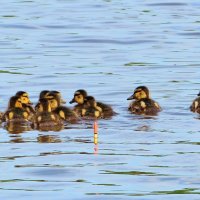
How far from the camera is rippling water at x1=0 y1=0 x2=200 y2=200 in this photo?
35.4 ft

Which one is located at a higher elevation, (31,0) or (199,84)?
(31,0)

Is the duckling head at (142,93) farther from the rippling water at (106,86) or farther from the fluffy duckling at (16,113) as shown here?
the fluffy duckling at (16,113)

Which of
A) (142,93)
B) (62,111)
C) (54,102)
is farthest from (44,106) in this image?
(142,93)

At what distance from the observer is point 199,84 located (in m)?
16.6

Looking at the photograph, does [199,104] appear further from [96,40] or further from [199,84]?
[96,40]

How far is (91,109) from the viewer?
14258mm

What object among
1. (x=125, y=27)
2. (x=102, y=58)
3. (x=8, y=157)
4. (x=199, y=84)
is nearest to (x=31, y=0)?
(x=125, y=27)

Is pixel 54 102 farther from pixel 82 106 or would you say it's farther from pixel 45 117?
pixel 45 117

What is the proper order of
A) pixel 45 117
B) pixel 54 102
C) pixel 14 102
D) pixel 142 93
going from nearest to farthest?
pixel 45 117
pixel 14 102
pixel 54 102
pixel 142 93

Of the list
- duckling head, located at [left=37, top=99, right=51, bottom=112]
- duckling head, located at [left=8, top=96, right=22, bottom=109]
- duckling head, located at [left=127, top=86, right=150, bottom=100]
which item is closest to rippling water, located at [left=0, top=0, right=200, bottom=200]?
duckling head, located at [left=127, top=86, right=150, bottom=100]

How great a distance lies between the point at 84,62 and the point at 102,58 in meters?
0.58

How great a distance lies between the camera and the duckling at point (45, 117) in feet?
44.5

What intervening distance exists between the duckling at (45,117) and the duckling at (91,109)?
52cm

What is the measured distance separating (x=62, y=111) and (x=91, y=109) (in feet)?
1.35
